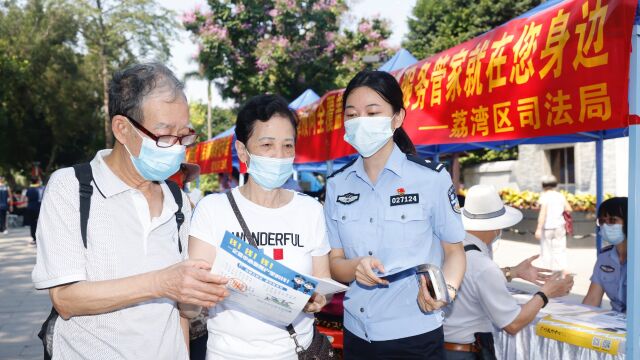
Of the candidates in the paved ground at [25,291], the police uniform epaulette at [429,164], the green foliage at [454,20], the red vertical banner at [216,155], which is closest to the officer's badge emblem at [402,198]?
the police uniform epaulette at [429,164]

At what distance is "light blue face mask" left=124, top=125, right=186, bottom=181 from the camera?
74.7 inches

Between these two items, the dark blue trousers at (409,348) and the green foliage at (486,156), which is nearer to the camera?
the dark blue trousers at (409,348)

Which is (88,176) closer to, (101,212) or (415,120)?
(101,212)

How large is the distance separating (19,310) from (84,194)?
6.17m

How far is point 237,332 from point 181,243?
376mm

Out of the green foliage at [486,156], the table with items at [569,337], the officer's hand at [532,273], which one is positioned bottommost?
the table with items at [569,337]

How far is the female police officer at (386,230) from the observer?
2.29 m

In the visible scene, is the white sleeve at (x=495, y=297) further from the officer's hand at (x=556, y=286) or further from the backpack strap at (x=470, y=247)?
the officer's hand at (x=556, y=286)

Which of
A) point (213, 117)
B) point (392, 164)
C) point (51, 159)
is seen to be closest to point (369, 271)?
point (392, 164)

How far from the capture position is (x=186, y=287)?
1.61 metres

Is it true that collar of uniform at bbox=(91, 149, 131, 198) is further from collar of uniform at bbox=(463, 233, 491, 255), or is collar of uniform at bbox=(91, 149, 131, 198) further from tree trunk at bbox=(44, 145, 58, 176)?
tree trunk at bbox=(44, 145, 58, 176)

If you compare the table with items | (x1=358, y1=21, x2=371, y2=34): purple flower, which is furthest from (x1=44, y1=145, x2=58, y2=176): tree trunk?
the table with items

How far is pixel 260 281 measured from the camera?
180 centimetres

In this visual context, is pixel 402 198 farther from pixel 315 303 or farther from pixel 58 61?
pixel 58 61
